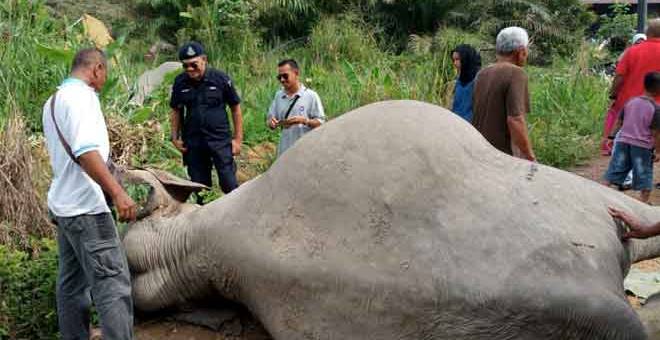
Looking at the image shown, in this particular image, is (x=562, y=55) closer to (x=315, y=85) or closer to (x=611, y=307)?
(x=315, y=85)

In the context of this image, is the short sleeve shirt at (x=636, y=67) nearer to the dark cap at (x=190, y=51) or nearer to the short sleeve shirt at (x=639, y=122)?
the short sleeve shirt at (x=639, y=122)

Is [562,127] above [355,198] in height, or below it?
below

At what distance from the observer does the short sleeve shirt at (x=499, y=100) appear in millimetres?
5004

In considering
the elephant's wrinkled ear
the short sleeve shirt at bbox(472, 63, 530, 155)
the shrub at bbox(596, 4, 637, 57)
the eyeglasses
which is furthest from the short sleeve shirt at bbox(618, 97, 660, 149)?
the shrub at bbox(596, 4, 637, 57)

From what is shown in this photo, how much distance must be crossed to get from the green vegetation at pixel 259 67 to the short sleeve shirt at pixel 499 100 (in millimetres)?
2212

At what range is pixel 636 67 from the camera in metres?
7.31

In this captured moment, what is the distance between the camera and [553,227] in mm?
3615

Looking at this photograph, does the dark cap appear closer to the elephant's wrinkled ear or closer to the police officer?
the police officer

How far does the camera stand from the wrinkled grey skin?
11.4 ft

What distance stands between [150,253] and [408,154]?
1.57m

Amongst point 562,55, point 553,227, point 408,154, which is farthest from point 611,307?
point 562,55

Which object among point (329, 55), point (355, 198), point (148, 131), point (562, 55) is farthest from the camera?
point (562, 55)

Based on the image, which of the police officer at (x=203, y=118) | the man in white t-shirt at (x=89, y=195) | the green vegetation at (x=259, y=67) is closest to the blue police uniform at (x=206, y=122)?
the police officer at (x=203, y=118)

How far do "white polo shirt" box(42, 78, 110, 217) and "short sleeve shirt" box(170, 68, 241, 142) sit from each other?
1.95 meters
